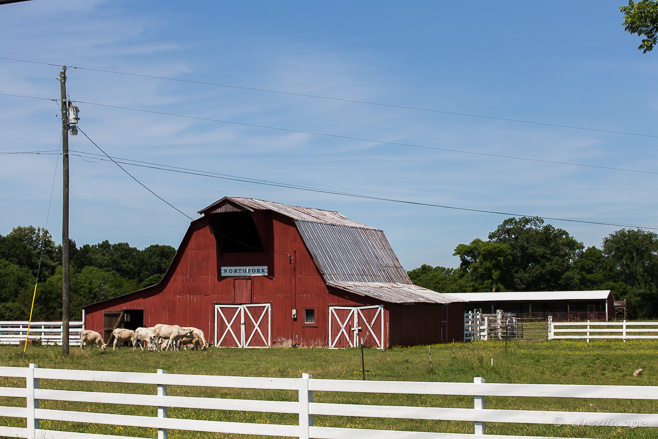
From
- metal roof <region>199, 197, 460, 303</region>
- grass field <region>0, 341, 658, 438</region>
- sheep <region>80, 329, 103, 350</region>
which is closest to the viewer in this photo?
grass field <region>0, 341, 658, 438</region>

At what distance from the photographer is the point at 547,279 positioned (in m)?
108

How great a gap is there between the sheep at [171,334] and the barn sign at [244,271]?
17.3 feet

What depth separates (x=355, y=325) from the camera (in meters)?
37.6

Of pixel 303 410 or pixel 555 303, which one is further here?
pixel 555 303

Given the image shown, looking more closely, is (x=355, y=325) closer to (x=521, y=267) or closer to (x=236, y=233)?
(x=236, y=233)

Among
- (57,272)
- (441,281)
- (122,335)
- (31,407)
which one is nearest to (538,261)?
(441,281)

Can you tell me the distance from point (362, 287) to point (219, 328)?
309 inches

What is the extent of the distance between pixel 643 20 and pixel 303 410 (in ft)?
38.9

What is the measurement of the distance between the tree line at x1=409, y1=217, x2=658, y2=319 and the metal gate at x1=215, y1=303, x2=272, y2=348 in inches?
2825

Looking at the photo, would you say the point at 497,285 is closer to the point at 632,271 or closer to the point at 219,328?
the point at 632,271

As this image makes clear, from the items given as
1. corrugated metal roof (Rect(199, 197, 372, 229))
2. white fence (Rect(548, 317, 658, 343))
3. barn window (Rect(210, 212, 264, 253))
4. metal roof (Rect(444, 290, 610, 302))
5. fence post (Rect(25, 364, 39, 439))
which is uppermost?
corrugated metal roof (Rect(199, 197, 372, 229))

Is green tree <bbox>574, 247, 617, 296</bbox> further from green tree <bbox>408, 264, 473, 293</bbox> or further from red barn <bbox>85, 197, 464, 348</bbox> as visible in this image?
red barn <bbox>85, 197, 464, 348</bbox>

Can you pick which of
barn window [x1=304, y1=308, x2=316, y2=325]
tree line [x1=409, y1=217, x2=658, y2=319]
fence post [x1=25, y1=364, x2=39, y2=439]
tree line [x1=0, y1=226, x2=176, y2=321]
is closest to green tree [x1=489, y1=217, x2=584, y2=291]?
tree line [x1=409, y1=217, x2=658, y2=319]

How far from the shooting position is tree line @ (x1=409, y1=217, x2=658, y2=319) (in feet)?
347
